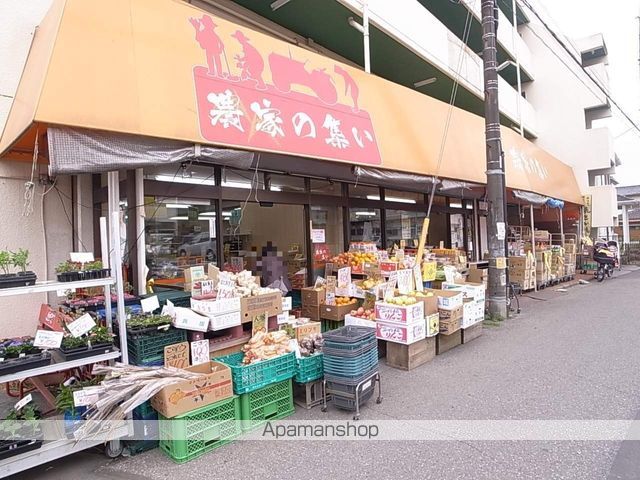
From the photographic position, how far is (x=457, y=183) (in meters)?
9.27

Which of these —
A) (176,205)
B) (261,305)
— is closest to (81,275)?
(261,305)

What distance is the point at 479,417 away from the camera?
406 centimetres

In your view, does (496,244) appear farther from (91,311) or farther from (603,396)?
(91,311)

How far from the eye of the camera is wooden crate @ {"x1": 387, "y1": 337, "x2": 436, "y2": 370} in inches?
219

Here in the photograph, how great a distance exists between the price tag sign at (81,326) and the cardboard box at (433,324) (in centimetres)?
440

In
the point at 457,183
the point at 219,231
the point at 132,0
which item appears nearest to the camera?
the point at 132,0

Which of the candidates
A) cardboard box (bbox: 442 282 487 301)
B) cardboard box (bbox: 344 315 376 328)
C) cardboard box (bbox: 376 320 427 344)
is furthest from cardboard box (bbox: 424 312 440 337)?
cardboard box (bbox: 442 282 487 301)

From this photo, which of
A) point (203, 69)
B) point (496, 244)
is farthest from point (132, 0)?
point (496, 244)

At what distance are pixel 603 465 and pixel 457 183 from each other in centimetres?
697

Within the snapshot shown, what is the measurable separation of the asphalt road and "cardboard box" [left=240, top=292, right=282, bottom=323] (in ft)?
4.37

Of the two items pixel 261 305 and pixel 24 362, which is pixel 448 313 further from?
pixel 24 362

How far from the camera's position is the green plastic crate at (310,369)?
4.29m

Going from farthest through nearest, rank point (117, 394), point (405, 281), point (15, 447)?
1. point (405, 281)
2. point (117, 394)
3. point (15, 447)

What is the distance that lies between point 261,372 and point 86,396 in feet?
5.08
